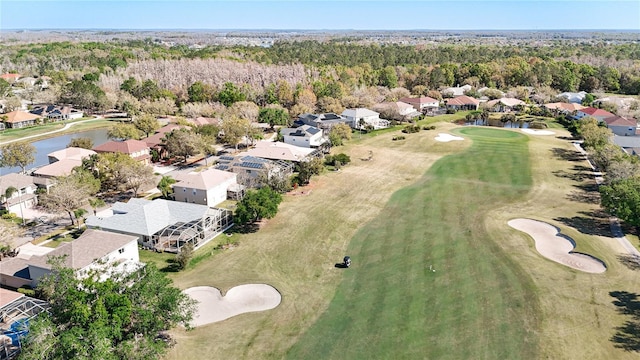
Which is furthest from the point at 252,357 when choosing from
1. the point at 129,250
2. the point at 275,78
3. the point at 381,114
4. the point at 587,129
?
the point at 275,78

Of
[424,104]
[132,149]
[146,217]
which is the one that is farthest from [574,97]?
[146,217]

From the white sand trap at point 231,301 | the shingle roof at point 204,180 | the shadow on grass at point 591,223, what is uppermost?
the shingle roof at point 204,180

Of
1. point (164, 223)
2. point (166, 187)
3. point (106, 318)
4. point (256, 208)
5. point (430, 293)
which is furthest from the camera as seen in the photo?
point (166, 187)

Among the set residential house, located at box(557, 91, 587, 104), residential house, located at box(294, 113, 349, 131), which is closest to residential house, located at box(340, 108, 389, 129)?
residential house, located at box(294, 113, 349, 131)

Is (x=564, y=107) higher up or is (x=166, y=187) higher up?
(x=564, y=107)

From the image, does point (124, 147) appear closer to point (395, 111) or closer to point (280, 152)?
point (280, 152)

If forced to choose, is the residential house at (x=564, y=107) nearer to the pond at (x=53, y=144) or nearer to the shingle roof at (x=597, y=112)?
the shingle roof at (x=597, y=112)

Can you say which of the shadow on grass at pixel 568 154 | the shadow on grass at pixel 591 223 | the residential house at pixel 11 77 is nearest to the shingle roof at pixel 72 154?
the shadow on grass at pixel 591 223

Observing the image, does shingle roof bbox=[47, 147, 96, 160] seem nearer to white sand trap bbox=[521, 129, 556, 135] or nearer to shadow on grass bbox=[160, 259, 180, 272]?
shadow on grass bbox=[160, 259, 180, 272]
